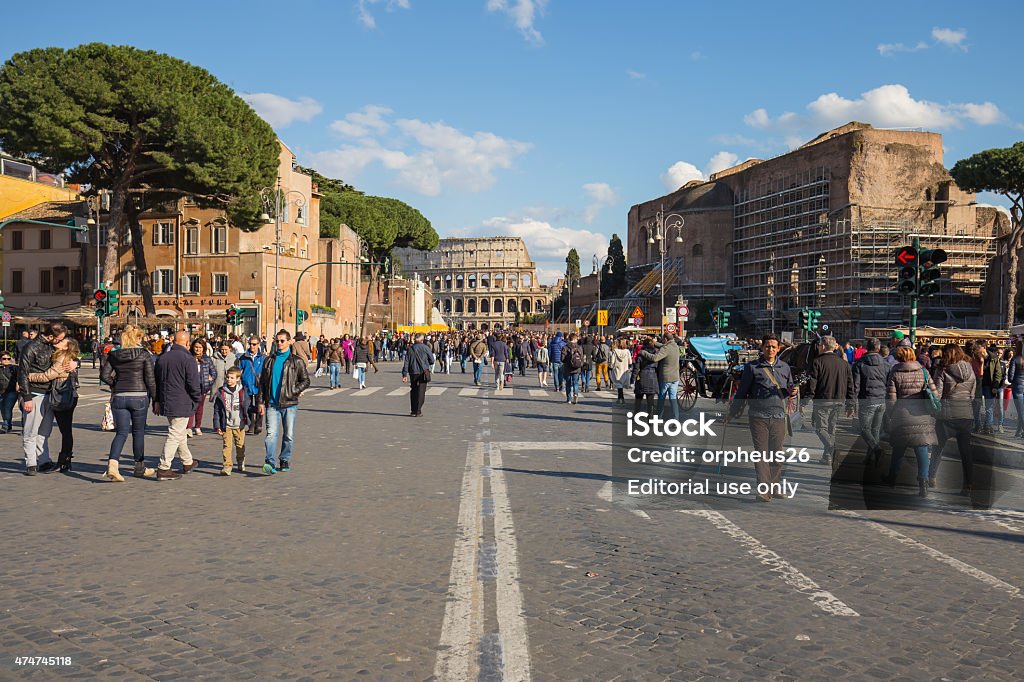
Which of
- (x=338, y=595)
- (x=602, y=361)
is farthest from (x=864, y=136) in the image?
(x=338, y=595)

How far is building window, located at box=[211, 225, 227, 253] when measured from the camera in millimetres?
55000

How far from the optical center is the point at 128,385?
10078mm

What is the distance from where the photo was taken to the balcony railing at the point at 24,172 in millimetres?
65637

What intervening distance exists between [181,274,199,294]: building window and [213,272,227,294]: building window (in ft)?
3.79

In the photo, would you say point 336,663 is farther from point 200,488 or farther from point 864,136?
point 864,136

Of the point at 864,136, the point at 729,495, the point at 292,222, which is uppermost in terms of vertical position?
the point at 864,136

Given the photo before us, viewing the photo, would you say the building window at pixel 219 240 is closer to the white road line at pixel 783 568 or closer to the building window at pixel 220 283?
the building window at pixel 220 283

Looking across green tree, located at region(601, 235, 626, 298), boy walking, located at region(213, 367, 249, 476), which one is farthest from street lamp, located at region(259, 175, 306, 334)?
green tree, located at region(601, 235, 626, 298)

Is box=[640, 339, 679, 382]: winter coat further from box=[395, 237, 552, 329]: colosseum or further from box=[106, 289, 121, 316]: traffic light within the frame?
box=[395, 237, 552, 329]: colosseum

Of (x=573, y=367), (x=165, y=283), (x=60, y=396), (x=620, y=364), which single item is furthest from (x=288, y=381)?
(x=165, y=283)

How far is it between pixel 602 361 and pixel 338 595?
24.7 meters

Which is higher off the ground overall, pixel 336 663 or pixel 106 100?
pixel 106 100

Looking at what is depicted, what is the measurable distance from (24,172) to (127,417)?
6694cm

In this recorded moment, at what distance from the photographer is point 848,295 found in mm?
70062
